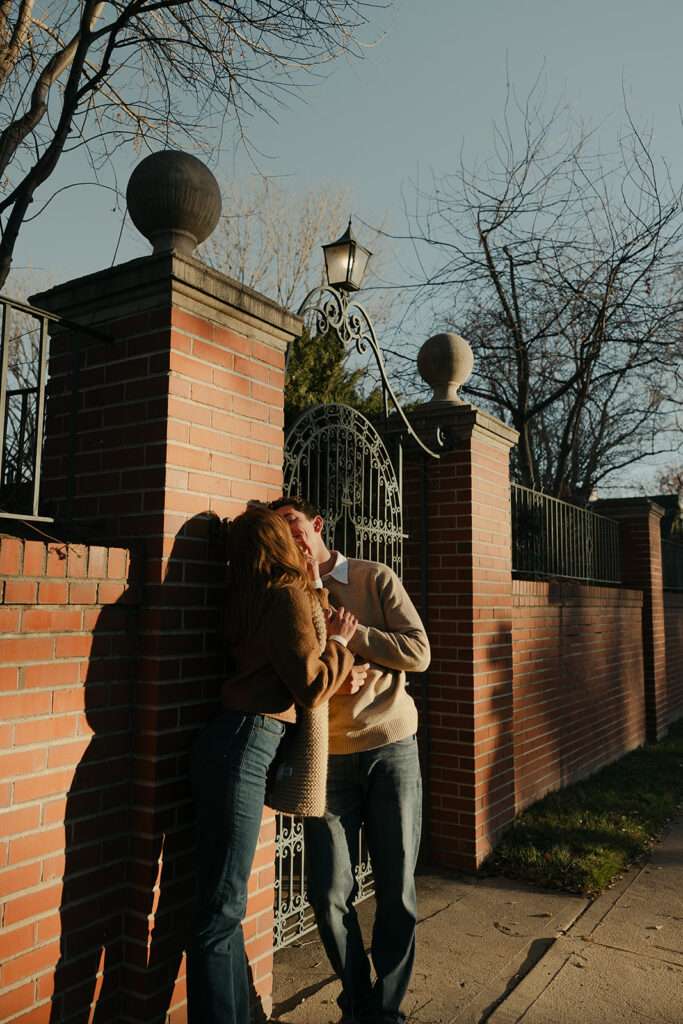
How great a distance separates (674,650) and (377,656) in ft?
34.4

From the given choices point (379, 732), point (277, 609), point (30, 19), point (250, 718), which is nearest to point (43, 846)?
point (250, 718)

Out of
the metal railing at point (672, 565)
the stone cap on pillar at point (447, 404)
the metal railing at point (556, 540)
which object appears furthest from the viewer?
the metal railing at point (672, 565)

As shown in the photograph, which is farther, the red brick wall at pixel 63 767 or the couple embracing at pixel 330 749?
the couple embracing at pixel 330 749

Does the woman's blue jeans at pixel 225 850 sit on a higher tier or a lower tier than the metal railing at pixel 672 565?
Result: lower

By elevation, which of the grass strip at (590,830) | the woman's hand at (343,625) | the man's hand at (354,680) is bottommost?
the grass strip at (590,830)

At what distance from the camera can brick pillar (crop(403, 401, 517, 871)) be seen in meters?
4.75

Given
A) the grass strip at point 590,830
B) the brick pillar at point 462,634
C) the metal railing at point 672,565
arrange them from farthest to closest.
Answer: the metal railing at point 672,565 < the brick pillar at point 462,634 < the grass strip at point 590,830

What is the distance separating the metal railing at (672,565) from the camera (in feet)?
39.4

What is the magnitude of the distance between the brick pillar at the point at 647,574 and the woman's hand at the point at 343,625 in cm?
770

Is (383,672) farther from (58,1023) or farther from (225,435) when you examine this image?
(58,1023)

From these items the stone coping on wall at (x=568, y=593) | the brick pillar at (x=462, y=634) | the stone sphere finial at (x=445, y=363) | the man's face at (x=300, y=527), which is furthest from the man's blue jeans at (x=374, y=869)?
the stone coping on wall at (x=568, y=593)

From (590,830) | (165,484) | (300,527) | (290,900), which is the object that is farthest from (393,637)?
(590,830)

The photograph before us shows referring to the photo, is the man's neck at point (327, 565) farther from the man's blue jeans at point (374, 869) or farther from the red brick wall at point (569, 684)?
the red brick wall at point (569, 684)

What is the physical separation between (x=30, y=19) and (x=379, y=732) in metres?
4.72
